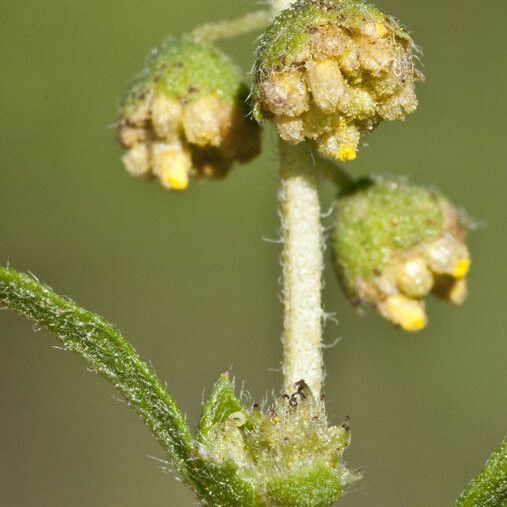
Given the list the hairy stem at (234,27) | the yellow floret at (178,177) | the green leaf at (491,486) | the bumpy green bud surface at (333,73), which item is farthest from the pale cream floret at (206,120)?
the green leaf at (491,486)

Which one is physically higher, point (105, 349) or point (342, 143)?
point (342, 143)

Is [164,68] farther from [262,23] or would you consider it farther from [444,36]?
[444,36]

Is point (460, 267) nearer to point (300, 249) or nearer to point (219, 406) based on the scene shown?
point (300, 249)

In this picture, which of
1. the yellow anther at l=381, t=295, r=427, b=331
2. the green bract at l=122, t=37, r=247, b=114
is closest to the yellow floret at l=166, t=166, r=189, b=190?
the green bract at l=122, t=37, r=247, b=114

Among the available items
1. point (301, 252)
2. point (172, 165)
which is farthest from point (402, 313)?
point (172, 165)

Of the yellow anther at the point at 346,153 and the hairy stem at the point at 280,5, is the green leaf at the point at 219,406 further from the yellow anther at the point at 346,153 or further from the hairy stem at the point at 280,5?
the hairy stem at the point at 280,5

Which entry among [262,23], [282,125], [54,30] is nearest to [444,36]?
[54,30]
